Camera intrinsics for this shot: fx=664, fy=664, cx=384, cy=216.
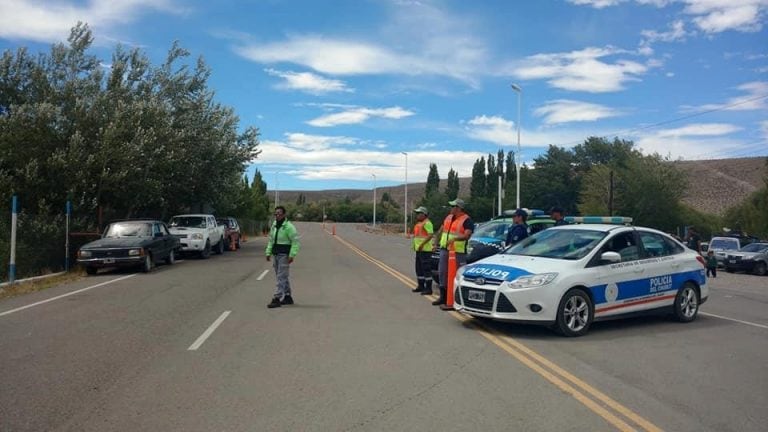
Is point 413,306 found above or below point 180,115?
below

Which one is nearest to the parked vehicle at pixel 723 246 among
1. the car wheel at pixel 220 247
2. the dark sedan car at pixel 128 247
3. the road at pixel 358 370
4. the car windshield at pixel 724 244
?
the car windshield at pixel 724 244

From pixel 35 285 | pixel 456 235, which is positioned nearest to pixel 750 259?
pixel 456 235

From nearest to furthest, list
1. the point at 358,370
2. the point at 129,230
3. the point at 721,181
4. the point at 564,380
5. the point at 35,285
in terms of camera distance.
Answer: the point at 564,380 → the point at 358,370 → the point at 35,285 → the point at 129,230 → the point at 721,181

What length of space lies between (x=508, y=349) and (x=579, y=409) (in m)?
2.41

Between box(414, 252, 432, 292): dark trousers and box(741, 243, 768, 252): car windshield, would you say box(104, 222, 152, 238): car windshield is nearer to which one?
box(414, 252, 432, 292): dark trousers

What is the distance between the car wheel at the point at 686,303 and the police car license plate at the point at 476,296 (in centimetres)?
339

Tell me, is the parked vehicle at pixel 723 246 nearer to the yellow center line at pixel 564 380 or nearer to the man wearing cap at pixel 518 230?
the man wearing cap at pixel 518 230

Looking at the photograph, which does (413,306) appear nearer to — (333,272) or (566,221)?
(566,221)

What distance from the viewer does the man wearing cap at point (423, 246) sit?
13531 mm

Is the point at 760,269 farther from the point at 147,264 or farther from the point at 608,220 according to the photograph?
the point at 147,264

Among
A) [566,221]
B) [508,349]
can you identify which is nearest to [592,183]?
[566,221]

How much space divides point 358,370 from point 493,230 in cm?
846

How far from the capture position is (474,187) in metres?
92.2

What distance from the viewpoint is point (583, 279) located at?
29.4 feet
